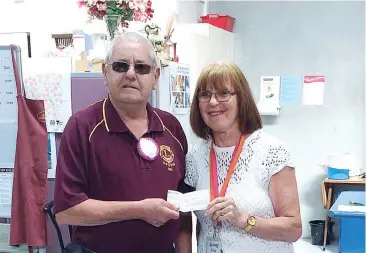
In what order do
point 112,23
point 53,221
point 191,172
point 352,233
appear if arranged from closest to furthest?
1. point 191,172
2. point 53,221
3. point 112,23
4. point 352,233

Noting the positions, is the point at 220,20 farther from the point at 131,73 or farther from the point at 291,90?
the point at 131,73

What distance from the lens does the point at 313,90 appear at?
5.43 m

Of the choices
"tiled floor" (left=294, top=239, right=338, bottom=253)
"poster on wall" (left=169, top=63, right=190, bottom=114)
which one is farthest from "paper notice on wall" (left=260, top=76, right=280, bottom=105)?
"poster on wall" (left=169, top=63, right=190, bottom=114)

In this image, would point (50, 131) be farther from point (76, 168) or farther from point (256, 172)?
point (256, 172)

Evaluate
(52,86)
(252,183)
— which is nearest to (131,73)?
(252,183)

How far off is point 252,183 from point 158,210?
35cm

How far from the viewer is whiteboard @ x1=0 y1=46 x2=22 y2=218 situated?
103 inches

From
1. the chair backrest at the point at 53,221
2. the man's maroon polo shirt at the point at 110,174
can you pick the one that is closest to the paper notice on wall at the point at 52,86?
the chair backrest at the point at 53,221

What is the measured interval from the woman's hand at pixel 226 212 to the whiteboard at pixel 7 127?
4.39ft

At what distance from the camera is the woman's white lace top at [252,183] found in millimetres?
1809

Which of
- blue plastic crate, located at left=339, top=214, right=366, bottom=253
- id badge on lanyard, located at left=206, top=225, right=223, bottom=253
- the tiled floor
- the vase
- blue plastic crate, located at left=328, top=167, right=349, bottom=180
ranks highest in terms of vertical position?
the vase

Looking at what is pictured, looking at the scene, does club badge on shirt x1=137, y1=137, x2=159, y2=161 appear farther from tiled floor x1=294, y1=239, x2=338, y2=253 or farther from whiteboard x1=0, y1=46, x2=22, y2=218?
tiled floor x1=294, y1=239, x2=338, y2=253

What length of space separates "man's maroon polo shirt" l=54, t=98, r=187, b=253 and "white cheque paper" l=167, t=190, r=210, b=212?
12 centimetres

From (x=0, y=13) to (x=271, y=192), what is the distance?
153 inches
